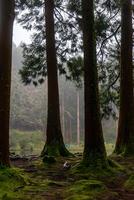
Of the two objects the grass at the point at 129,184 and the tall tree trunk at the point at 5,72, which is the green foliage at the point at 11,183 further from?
the grass at the point at 129,184

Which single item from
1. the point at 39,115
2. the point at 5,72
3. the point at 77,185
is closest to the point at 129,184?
the point at 77,185

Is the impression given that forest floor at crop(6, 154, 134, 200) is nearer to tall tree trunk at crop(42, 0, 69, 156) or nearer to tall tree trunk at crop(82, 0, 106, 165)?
tall tree trunk at crop(82, 0, 106, 165)

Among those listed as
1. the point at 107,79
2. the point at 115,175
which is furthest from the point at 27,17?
the point at 115,175

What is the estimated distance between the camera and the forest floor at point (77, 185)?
8016 mm

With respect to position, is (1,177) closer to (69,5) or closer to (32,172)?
(32,172)

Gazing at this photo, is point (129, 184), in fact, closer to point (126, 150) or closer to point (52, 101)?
point (126, 150)

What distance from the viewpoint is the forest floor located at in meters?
8.02

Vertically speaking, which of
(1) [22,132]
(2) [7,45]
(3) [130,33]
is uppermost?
(3) [130,33]

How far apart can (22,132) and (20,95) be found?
8388 mm

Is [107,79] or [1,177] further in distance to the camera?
[107,79]

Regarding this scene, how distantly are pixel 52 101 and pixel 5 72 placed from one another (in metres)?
6.18

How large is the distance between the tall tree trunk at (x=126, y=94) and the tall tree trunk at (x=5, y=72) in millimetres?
5940

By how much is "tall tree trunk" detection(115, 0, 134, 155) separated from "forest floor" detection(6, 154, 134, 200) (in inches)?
113

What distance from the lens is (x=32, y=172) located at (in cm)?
A: 1127
